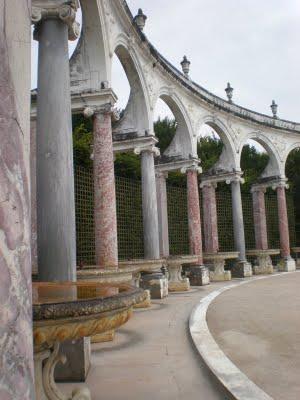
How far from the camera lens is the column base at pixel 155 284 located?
494 inches

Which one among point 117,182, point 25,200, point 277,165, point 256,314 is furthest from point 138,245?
point 25,200

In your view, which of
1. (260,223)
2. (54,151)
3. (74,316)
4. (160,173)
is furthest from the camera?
(260,223)

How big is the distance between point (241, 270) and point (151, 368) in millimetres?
15344

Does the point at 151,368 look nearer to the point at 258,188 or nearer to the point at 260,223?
the point at 260,223

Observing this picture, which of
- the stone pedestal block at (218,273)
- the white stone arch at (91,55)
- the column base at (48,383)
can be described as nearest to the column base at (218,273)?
the stone pedestal block at (218,273)

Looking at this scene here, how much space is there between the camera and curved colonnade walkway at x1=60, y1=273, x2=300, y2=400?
4305 mm

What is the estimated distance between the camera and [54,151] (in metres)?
5.89

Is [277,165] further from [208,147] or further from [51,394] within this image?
[51,394]

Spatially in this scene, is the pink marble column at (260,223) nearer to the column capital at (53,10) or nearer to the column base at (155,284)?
the column base at (155,284)

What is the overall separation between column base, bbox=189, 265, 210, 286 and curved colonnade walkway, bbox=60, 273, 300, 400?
6583 mm

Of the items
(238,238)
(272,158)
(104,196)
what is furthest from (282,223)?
(104,196)

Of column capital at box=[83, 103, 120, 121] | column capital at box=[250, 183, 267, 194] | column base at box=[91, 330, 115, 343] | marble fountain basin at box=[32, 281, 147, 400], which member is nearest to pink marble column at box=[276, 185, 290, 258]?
column capital at box=[250, 183, 267, 194]

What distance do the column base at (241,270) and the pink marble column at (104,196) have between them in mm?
11543

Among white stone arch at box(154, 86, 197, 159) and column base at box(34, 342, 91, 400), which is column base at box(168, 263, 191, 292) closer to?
white stone arch at box(154, 86, 197, 159)
